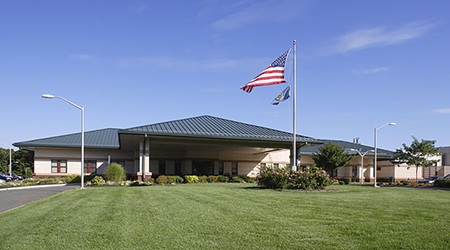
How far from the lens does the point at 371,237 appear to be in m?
8.03

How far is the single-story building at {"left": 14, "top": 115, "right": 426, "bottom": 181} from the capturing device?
3969 centimetres

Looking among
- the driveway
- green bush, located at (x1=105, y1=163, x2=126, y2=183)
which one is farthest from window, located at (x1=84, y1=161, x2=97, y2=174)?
the driveway

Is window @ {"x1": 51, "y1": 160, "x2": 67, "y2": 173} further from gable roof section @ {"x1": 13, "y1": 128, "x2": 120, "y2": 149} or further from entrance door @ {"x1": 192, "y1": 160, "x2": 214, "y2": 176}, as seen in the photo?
entrance door @ {"x1": 192, "y1": 160, "x2": 214, "y2": 176}

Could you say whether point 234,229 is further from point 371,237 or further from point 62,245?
point 62,245

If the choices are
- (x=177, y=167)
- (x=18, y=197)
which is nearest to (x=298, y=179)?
(x=18, y=197)

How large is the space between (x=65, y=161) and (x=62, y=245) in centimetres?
4406

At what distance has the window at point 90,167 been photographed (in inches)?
1991

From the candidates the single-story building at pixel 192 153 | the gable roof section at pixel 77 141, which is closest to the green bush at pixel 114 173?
the single-story building at pixel 192 153

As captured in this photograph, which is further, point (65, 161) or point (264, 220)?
point (65, 161)

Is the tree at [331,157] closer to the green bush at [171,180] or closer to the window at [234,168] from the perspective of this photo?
the window at [234,168]

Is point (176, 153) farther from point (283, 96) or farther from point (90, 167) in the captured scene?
point (283, 96)

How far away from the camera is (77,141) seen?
5069 cm

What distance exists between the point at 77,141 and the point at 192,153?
13.3m

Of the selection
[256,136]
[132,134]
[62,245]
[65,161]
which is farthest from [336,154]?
[62,245]
